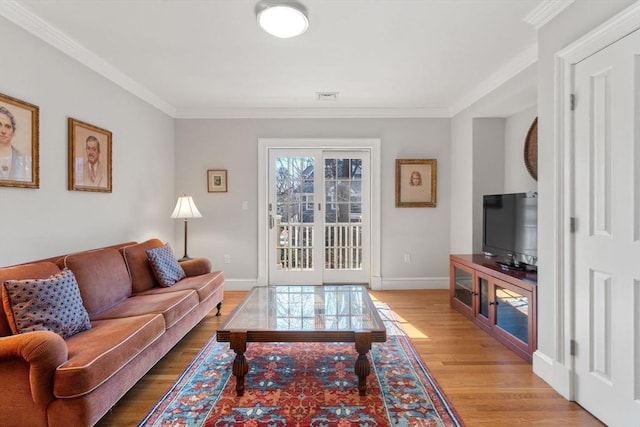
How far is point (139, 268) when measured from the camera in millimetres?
2873

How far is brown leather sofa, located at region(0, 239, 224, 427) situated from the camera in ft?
4.68

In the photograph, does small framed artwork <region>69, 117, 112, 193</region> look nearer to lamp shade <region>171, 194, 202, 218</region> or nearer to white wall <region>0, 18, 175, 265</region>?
white wall <region>0, 18, 175, 265</region>

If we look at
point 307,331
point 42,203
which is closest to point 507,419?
point 307,331

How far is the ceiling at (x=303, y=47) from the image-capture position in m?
2.09

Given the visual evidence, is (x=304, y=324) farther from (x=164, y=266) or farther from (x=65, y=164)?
(x=65, y=164)

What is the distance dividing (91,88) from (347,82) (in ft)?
7.66

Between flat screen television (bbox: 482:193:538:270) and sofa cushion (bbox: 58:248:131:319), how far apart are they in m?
3.22

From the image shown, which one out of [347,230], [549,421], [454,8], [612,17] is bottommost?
[549,421]

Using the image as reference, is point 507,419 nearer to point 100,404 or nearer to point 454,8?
point 100,404

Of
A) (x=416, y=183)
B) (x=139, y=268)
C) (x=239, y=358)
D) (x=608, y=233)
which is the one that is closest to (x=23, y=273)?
(x=139, y=268)

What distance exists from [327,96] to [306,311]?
97.4 inches

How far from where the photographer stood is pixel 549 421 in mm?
1729

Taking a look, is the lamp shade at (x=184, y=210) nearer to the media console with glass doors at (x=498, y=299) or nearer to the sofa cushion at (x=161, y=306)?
the sofa cushion at (x=161, y=306)

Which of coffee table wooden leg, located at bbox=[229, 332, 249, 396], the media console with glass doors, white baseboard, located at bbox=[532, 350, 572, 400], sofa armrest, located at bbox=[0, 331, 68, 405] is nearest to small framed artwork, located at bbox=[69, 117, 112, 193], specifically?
sofa armrest, located at bbox=[0, 331, 68, 405]
